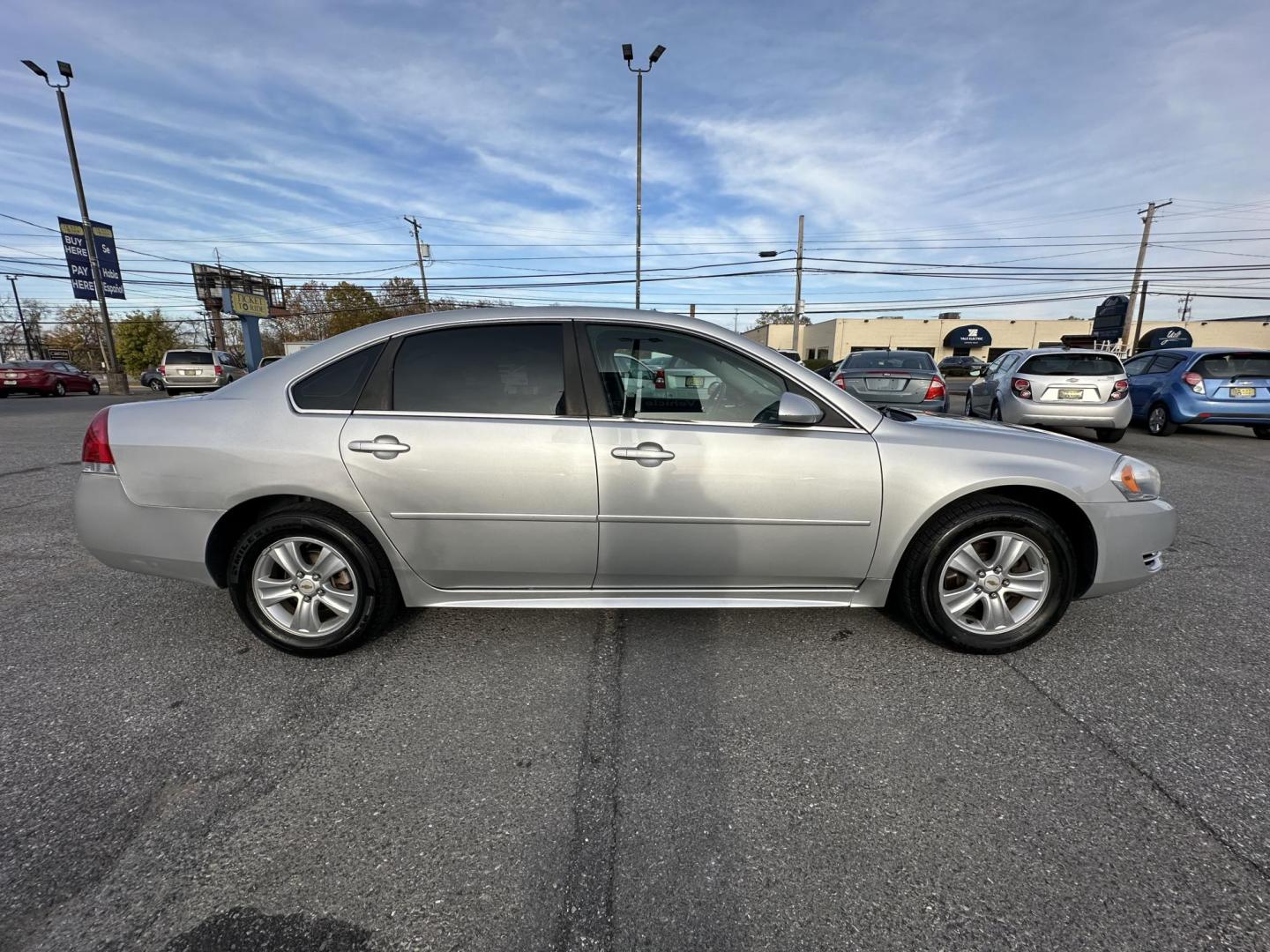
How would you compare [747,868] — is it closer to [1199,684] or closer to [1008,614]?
[1008,614]

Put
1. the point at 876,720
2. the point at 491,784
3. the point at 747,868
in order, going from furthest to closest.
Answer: the point at 876,720, the point at 491,784, the point at 747,868

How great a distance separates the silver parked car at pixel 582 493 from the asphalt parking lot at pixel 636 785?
0.31m

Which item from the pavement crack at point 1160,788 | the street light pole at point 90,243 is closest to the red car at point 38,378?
the street light pole at point 90,243

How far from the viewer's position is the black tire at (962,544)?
2.55 m

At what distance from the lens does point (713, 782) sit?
6.14ft

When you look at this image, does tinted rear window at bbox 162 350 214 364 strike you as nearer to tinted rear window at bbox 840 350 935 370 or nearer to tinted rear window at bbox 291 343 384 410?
tinted rear window at bbox 840 350 935 370

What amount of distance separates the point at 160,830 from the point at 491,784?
944 mm

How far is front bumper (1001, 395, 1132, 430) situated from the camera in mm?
8023

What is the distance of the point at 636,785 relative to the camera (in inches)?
73.3

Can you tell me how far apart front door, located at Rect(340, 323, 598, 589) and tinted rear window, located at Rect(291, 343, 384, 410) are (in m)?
0.10

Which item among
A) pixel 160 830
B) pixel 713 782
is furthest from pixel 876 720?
pixel 160 830

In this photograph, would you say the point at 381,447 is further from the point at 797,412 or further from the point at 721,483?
the point at 797,412

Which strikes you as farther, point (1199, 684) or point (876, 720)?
point (1199, 684)

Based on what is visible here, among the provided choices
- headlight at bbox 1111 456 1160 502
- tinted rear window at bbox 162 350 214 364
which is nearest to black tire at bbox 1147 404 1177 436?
headlight at bbox 1111 456 1160 502
